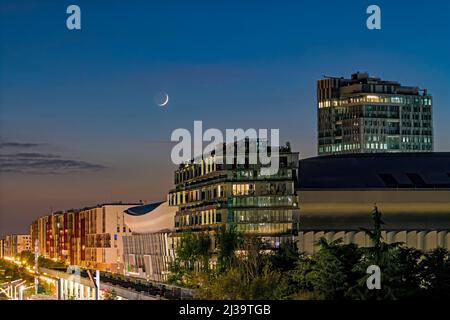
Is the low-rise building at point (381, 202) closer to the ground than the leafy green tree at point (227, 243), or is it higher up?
higher up

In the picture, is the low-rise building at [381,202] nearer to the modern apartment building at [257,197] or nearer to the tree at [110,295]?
the modern apartment building at [257,197]

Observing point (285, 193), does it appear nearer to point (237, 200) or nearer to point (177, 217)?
point (237, 200)

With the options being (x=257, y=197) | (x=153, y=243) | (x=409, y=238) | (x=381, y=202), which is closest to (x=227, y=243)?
(x=257, y=197)

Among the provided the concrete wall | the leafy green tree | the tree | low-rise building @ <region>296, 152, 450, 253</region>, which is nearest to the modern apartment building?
the leafy green tree

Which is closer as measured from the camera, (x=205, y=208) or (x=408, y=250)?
(x=408, y=250)

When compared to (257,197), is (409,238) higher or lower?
lower

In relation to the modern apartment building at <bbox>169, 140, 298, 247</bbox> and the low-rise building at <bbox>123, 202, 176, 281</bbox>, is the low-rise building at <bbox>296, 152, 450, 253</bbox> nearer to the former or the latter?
the modern apartment building at <bbox>169, 140, 298, 247</bbox>

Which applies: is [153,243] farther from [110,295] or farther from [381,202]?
[110,295]

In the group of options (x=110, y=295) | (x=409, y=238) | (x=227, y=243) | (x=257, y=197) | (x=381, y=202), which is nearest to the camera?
(x=110, y=295)

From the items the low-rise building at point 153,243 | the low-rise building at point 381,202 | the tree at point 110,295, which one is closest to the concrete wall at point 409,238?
the low-rise building at point 381,202
